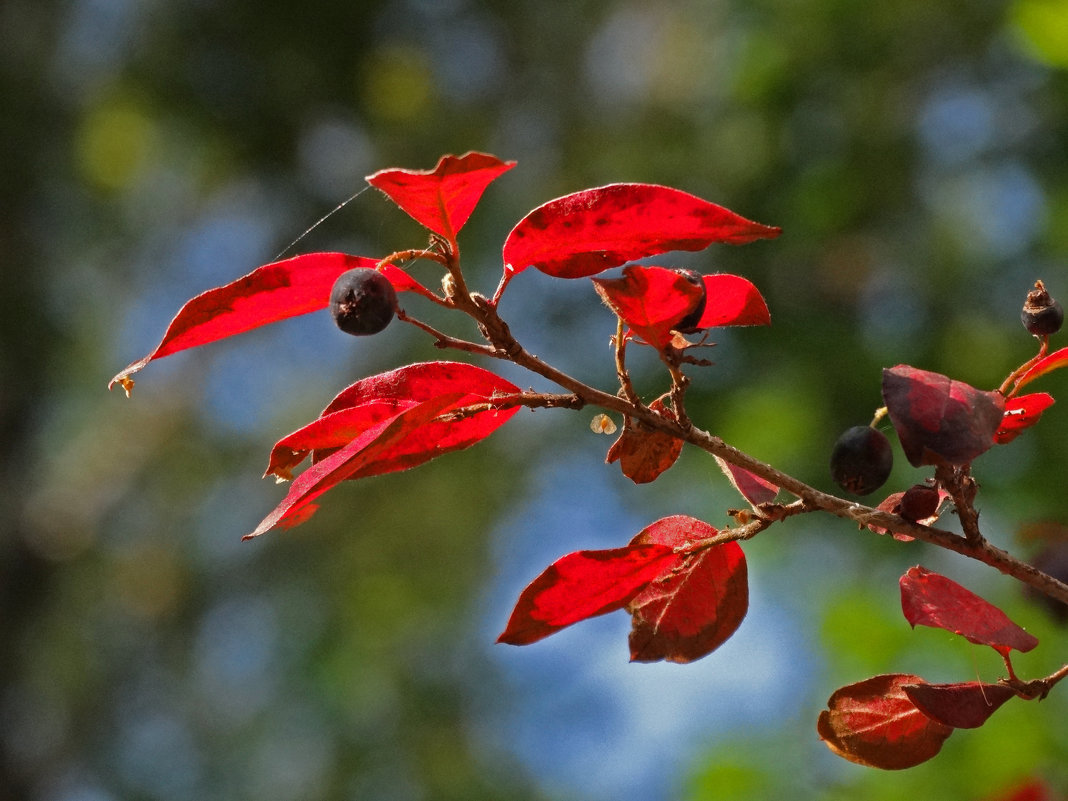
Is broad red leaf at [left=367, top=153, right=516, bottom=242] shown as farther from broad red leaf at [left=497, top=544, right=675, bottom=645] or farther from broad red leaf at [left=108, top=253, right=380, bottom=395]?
broad red leaf at [left=497, top=544, right=675, bottom=645]

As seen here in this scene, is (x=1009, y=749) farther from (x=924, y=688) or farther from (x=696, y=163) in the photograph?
(x=696, y=163)

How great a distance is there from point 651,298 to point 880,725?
287 mm

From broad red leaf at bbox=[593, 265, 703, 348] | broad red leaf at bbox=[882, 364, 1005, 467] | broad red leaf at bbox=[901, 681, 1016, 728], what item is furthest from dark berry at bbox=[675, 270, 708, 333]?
broad red leaf at bbox=[901, 681, 1016, 728]

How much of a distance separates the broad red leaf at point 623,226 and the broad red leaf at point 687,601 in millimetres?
164

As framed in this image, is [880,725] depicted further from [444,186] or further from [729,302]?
[444,186]

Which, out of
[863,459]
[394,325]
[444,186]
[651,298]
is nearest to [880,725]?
[863,459]

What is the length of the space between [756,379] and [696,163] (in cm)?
99

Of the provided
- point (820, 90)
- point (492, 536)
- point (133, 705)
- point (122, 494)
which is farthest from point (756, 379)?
point (133, 705)

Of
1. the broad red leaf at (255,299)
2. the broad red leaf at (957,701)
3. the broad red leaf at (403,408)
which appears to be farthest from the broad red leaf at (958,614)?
the broad red leaf at (255,299)

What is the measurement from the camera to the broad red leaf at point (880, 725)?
1.94 feet

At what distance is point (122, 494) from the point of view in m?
4.53

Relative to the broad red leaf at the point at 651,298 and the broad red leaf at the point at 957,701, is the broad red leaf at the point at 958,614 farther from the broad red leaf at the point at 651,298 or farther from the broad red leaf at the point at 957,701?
the broad red leaf at the point at 651,298

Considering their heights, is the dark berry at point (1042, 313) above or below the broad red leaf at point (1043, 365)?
above

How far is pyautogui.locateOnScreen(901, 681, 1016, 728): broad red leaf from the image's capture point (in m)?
0.54
